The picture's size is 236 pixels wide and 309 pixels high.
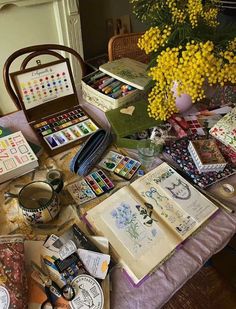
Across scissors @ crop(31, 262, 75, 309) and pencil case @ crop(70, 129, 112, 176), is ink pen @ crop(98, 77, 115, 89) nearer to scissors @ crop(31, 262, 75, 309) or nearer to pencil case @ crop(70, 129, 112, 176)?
pencil case @ crop(70, 129, 112, 176)

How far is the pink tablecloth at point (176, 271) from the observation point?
602 mm

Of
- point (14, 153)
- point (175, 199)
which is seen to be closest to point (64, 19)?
point (14, 153)

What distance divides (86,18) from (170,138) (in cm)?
182

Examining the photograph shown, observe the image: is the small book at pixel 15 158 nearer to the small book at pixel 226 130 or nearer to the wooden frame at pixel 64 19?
the small book at pixel 226 130

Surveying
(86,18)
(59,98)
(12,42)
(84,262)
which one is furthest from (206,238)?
(86,18)

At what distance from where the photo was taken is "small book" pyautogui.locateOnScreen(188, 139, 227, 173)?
83cm

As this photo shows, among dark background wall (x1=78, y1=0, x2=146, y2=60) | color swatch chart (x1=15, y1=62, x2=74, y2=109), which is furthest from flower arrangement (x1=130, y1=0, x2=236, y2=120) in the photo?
dark background wall (x1=78, y1=0, x2=146, y2=60)

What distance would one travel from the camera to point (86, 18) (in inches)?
91.3

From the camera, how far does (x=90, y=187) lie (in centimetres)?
81

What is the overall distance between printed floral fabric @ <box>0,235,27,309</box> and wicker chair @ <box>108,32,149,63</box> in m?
1.12

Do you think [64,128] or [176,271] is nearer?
[176,271]

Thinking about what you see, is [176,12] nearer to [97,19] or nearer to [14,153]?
[14,153]

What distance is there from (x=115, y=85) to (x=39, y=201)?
57 cm

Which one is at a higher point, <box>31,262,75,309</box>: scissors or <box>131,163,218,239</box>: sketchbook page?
<box>131,163,218,239</box>: sketchbook page
